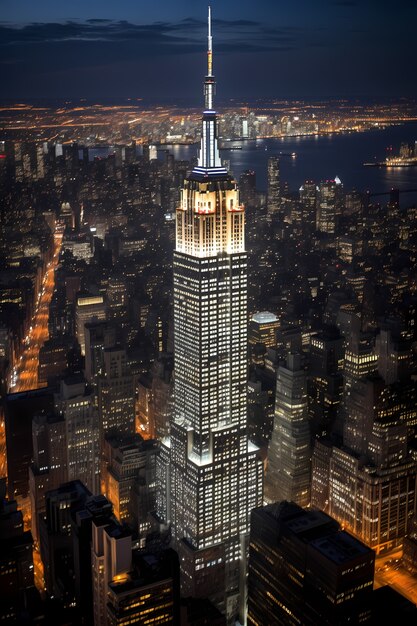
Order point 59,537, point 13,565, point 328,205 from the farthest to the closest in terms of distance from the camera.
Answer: point 328,205
point 59,537
point 13,565

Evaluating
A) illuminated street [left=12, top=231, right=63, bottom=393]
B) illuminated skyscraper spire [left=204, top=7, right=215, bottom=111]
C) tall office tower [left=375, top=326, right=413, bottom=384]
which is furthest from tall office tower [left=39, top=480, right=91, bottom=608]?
tall office tower [left=375, top=326, right=413, bottom=384]

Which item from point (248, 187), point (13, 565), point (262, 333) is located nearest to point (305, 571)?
point (13, 565)

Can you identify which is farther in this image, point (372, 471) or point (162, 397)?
point (162, 397)

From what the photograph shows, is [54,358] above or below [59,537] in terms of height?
above

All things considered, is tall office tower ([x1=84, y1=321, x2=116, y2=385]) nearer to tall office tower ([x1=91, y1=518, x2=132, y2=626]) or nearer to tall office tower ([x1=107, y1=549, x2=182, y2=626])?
tall office tower ([x1=91, y1=518, x2=132, y2=626])

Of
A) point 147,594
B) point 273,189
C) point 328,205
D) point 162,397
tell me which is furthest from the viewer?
point 328,205

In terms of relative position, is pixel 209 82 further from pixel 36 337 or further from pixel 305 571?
pixel 36 337

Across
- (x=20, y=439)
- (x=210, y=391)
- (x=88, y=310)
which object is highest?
(x=210, y=391)

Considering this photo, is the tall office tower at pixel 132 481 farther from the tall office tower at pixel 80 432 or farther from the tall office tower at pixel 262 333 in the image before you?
the tall office tower at pixel 262 333

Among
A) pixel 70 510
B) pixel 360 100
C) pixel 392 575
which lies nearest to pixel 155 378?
pixel 70 510
